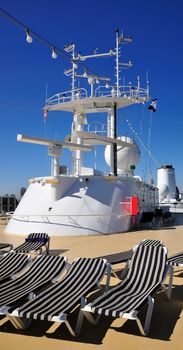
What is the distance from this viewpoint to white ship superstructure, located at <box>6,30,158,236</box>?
15.2 m

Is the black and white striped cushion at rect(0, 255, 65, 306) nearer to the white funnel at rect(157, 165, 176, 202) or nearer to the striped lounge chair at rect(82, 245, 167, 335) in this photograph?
the striped lounge chair at rect(82, 245, 167, 335)

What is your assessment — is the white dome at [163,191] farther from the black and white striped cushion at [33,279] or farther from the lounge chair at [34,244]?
the black and white striped cushion at [33,279]

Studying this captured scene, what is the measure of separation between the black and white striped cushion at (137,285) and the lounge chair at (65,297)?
0.33 m

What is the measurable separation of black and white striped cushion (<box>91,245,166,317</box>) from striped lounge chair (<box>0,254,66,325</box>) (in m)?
1.11

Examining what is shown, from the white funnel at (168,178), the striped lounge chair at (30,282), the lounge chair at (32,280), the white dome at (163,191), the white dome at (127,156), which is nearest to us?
the striped lounge chair at (30,282)

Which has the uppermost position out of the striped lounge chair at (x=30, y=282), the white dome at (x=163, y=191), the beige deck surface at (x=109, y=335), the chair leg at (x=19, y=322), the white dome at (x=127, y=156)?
the white dome at (x=127, y=156)

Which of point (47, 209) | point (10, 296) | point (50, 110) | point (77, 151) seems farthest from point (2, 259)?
point (50, 110)

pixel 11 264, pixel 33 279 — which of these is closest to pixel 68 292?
pixel 33 279

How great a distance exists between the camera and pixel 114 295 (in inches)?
213

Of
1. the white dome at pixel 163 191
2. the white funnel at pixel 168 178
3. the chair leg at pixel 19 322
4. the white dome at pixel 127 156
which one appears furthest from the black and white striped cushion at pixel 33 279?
the white funnel at pixel 168 178

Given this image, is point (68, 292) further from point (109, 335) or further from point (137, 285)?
point (137, 285)

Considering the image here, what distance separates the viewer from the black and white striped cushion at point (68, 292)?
4.65m

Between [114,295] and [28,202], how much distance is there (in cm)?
1114

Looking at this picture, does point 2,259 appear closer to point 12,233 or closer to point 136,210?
point 12,233
